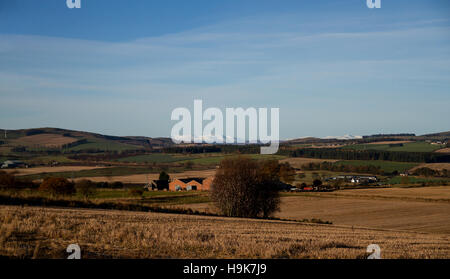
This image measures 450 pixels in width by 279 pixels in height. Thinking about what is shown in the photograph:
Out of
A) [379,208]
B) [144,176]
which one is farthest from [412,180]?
[144,176]

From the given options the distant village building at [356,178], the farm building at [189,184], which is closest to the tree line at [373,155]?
the distant village building at [356,178]

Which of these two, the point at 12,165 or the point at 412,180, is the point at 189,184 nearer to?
the point at 12,165

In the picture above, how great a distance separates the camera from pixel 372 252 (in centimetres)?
1126

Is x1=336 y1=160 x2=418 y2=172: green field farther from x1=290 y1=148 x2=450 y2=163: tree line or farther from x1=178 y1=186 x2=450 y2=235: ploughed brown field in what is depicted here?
x1=178 y1=186 x2=450 y2=235: ploughed brown field

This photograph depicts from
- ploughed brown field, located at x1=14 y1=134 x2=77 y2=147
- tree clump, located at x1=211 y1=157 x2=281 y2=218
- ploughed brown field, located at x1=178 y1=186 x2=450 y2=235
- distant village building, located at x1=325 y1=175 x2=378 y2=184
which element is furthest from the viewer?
ploughed brown field, located at x1=14 y1=134 x2=77 y2=147

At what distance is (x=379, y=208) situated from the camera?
4744cm

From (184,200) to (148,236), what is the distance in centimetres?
4041

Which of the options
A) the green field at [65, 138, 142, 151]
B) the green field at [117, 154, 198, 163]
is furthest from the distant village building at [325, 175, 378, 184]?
the green field at [65, 138, 142, 151]

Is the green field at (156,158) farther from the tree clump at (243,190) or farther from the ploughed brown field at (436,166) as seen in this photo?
the tree clump at (243,190)

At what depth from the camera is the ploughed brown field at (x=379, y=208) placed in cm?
3631

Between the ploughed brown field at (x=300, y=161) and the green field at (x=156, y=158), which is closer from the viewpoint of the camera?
the green field at (x=156, y=158)

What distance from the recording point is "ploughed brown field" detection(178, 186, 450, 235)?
3631 centimetres
